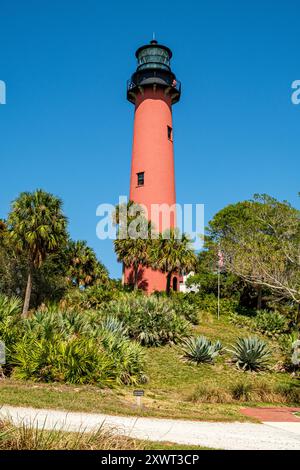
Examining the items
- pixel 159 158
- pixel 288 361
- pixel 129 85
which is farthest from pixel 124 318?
pixel 129 85

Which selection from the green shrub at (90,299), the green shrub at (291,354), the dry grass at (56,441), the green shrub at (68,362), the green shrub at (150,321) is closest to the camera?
the dry grass at (56,441)

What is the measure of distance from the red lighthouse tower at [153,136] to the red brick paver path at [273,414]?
23447mm

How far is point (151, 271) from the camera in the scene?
35906 millimetres

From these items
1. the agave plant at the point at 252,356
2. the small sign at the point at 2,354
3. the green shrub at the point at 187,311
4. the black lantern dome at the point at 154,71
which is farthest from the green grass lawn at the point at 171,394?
the black lantern dome at the point at 154,71

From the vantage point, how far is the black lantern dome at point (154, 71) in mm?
38156

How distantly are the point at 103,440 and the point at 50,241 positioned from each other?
2415 centimetres

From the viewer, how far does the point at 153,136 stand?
120 feet

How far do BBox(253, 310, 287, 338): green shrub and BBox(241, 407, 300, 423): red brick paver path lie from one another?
62.3 ft

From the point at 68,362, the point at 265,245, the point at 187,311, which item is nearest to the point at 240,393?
the point at 68,362

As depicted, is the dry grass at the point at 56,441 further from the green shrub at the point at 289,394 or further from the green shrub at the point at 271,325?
the green shrub at the point at 271,325

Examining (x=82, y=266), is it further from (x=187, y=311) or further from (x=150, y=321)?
(x=150, y=321)

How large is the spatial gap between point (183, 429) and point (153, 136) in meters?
30.5

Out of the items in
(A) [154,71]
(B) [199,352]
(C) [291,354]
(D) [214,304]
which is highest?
(A) [154,71]
